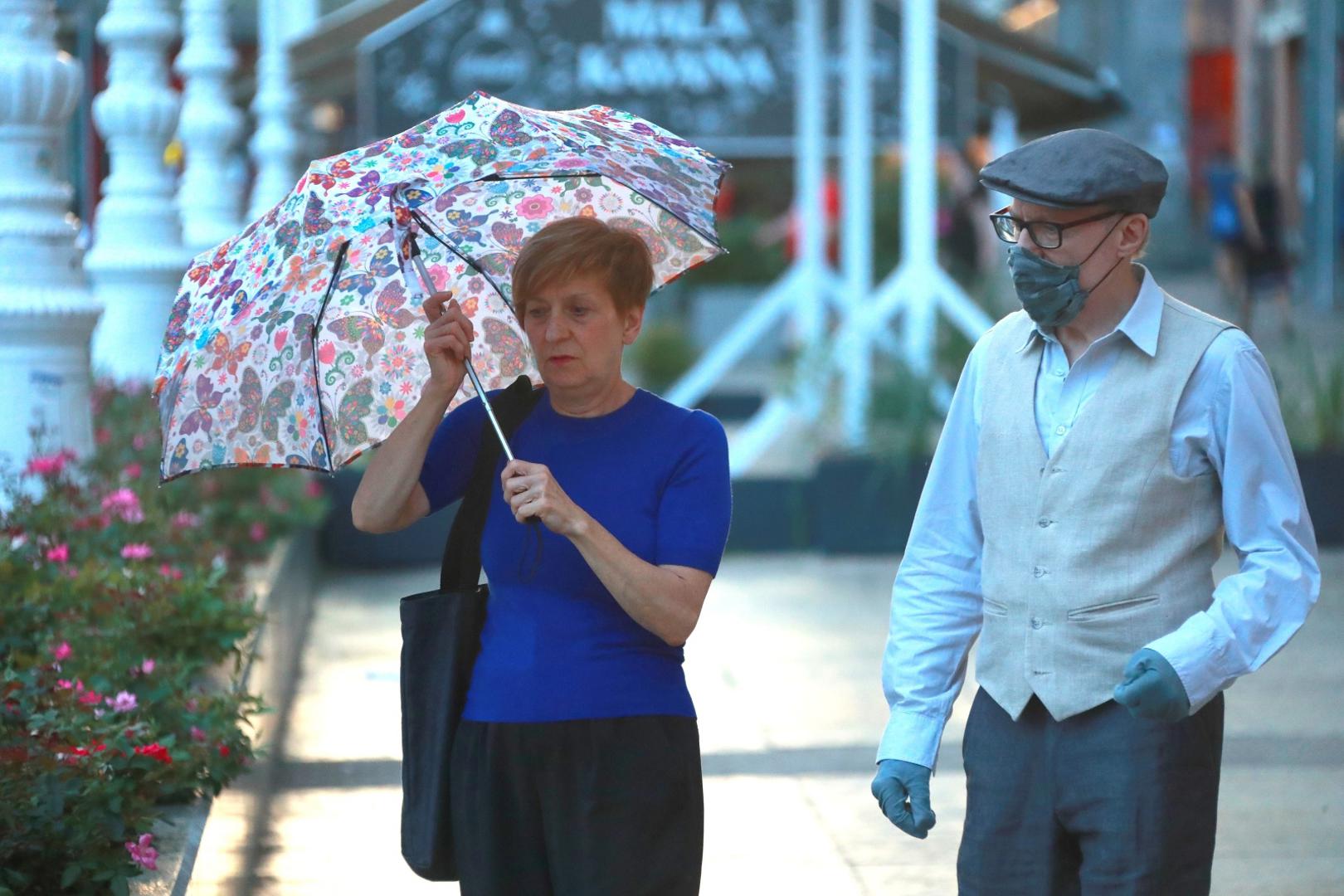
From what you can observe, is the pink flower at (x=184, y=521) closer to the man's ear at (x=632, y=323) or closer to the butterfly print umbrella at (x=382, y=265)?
the butterfly print umbrella at (x=382, y=265)

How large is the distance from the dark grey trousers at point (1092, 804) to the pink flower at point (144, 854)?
5.12 ft

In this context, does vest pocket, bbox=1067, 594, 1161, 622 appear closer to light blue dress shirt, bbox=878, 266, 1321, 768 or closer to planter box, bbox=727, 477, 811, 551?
light blue dress shirt, bbox=878, 266, 1321, 768

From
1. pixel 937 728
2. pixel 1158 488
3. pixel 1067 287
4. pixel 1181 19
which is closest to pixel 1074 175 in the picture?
pixel 1067 287

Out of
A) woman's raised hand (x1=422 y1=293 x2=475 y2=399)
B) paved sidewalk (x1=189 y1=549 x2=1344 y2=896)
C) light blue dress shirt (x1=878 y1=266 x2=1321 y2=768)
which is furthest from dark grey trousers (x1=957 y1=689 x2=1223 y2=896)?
paved sidewalk (x1=189 y1=549 x2=1344 y2=896)

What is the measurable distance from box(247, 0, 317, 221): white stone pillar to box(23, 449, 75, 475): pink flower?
6.31 meters

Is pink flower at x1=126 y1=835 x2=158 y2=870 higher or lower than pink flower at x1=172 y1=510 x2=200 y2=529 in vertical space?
higher

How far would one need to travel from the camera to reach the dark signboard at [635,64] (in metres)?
11.6

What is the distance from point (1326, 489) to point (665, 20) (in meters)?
4.70

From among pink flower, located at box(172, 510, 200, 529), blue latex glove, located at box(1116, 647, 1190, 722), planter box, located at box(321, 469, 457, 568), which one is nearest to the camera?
blue latex glove, located at box(1116, 647, 1190, 722)

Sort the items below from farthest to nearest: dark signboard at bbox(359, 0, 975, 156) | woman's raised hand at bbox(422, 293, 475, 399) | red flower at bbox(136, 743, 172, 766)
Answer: dark signboard at bbox(359, 0, 975, 156), red flower at bbox(136, 743, 172, 766), woman's raised hand at bbox(422, 293, 475, 399)

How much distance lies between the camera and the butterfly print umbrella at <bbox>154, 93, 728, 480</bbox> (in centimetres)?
335

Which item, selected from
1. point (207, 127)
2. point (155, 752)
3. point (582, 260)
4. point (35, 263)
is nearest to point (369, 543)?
point (207, 127)

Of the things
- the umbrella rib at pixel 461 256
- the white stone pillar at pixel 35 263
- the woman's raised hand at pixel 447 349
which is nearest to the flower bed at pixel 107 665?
the white stone pillar at pixel 35 263

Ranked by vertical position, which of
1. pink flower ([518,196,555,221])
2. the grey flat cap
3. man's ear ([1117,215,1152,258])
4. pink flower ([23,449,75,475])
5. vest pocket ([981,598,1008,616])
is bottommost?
pink flower ([23,449,75,475])
